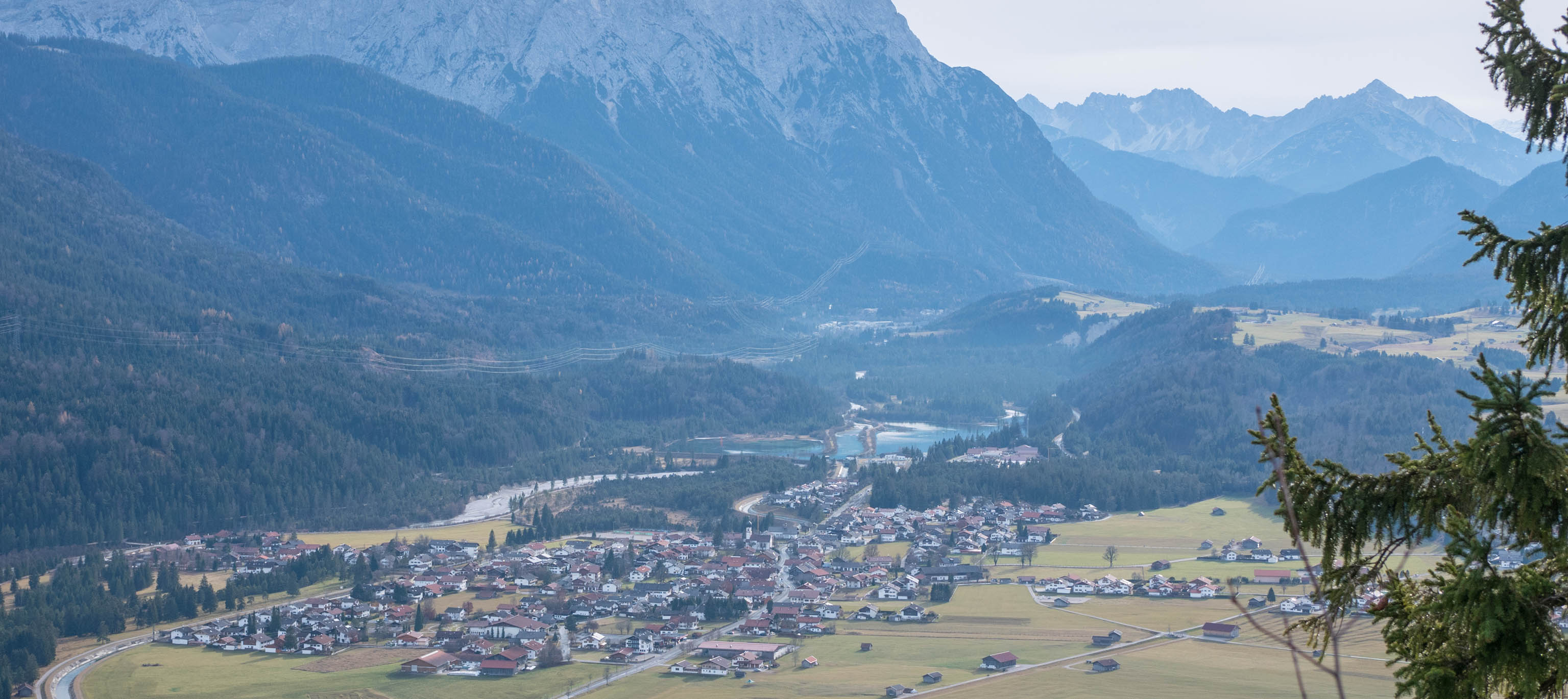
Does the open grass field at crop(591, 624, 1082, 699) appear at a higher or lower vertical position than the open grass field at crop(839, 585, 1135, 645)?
lower

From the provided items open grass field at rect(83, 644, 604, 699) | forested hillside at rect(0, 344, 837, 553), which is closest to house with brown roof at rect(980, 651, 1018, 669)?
open grass field at rect(83, 644, 604, 699)

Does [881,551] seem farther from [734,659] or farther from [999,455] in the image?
[999,455]

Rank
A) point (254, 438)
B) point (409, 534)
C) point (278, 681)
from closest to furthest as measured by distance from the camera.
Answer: point (278, 681)
point (409, 534)
point (254, 438)

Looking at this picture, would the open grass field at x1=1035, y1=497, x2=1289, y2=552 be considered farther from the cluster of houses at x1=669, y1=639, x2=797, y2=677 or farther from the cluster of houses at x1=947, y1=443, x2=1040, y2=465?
the cluster of houses at x1=669, y1=639, x2=797, y2=677

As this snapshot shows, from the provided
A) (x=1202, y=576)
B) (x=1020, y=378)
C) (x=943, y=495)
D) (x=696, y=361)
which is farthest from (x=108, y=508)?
(x=1020, y=378)

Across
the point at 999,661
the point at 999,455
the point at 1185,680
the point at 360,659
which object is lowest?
the point at 1185,680

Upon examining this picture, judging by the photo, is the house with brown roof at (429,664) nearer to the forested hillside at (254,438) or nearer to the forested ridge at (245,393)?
the forested ridge at (245,393)

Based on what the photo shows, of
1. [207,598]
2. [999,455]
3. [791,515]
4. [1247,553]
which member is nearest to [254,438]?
[207,598]
